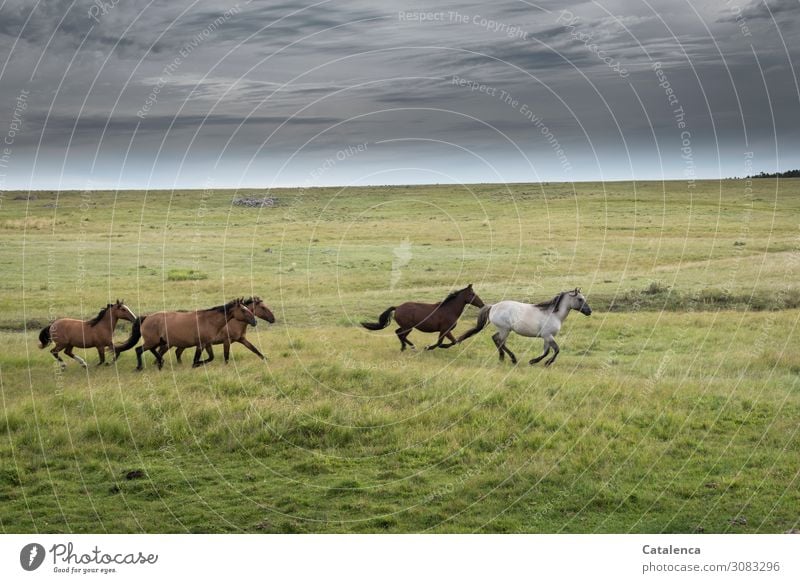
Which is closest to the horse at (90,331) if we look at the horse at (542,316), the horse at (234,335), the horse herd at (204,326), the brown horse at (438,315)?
the horse herd at (204,326)

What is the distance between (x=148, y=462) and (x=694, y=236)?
55.3 m

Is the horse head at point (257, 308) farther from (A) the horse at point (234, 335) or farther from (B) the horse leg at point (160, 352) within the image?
(B) the horse leg at point (160, 352)

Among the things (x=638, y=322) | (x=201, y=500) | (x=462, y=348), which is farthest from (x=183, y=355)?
(x=638, y=322)

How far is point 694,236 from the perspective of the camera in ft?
206

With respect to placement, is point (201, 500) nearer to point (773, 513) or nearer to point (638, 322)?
point (773, 513)

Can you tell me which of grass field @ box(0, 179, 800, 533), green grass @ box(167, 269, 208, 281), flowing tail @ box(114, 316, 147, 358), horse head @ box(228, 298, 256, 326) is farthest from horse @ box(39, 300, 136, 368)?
green grass @ box(167, 269, 208, 281)

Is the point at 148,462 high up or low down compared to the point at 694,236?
down

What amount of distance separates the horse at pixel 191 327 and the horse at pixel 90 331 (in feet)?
2.35

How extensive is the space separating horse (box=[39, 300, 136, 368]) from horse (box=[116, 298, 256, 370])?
717mm

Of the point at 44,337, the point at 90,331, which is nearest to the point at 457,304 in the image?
the point at 90,331

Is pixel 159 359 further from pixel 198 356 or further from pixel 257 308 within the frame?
pixel 257 308

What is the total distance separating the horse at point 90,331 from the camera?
21797 millimetres

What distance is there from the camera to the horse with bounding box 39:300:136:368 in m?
21.8

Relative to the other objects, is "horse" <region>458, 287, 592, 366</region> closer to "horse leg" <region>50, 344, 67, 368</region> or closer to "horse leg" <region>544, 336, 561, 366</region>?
"horse leg" <region>544, 336, 561, 366</region>
